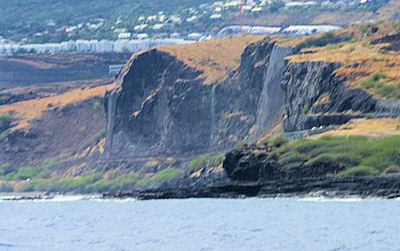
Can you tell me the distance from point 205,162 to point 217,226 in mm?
64766

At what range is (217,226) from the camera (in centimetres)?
8488

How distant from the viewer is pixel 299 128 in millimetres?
127562

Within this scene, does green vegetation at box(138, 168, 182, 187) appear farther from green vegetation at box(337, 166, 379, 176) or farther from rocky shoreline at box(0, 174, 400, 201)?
green vegetation at box(337, 166, 379, 176)

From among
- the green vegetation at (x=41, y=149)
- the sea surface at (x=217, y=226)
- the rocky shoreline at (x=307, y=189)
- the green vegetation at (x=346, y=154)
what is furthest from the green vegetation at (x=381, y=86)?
the green vegetation at (x=41, y=149)

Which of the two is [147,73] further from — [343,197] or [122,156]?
[343,197]

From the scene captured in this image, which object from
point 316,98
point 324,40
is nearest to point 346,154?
point 316,98

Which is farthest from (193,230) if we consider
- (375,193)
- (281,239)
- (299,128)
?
(299,128)

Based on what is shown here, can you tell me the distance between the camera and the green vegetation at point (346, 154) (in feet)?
346

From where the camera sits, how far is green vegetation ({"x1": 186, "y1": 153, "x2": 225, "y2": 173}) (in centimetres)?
14625

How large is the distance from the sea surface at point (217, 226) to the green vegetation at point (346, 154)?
7452 mm

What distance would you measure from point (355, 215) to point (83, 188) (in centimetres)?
8181

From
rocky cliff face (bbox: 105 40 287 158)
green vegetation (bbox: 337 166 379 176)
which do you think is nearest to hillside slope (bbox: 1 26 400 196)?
rocky cliff face (bbox: 105 40 287 158)

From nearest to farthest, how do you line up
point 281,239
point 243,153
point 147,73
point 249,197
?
point 281,239 → point 249,197 → point 243,153 → point 147,73

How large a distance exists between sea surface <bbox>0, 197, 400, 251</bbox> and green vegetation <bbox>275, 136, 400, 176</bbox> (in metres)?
7.45
